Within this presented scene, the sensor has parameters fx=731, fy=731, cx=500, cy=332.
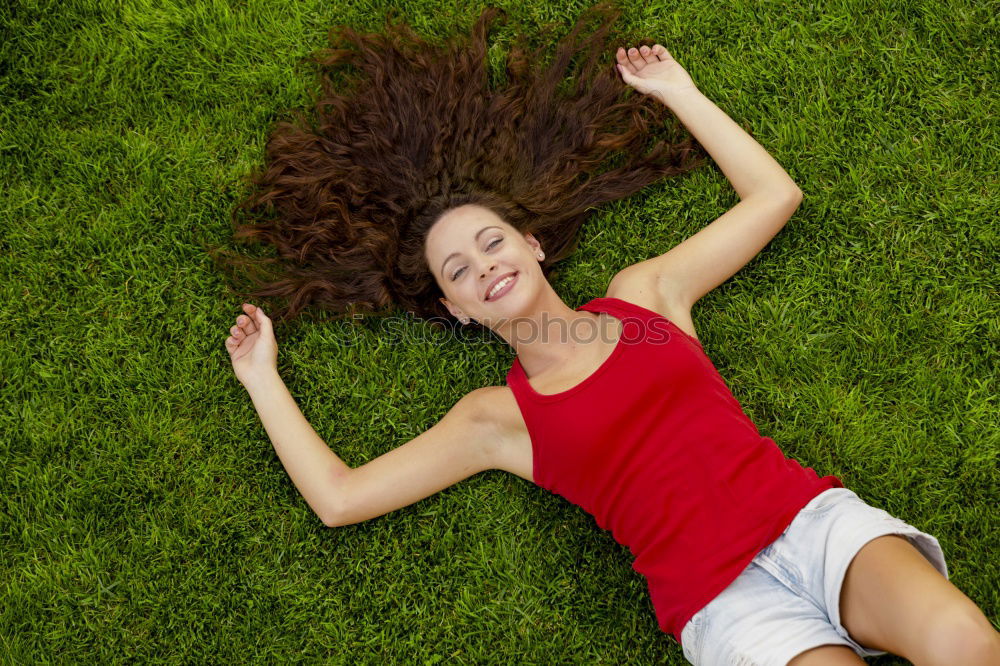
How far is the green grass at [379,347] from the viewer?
3262 millimetres

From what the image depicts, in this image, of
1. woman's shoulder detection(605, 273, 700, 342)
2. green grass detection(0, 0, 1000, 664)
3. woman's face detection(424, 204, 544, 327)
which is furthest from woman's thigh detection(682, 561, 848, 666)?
woman's face detection(424, 204, 544, 327)

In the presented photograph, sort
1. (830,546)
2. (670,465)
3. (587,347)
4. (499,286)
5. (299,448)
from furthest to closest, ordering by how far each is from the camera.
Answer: (299,448)
(587,347)
(499,286)
(670,465)
(830,546)

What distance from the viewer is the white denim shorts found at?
99.1 inches

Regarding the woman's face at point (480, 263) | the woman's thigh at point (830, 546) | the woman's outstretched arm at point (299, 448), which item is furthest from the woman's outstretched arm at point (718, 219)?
the woman's outstretched arm at point (299, 448)

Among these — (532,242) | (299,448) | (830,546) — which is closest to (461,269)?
(532,242)

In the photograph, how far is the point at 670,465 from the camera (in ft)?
9.15

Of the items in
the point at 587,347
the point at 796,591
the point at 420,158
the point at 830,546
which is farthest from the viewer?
the point at 420,158

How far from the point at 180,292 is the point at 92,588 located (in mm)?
1386

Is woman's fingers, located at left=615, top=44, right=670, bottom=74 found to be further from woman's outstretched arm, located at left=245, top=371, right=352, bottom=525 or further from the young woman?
woman's outstretched arm, located at left=245, top=371, right=352, bottom=525

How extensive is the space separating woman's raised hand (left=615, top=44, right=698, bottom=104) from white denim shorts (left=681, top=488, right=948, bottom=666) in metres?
1.90

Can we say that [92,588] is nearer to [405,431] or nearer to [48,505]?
[48,505]

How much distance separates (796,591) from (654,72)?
2333 mm

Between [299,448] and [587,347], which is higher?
[587,347]

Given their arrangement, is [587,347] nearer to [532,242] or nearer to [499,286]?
[499,286]
